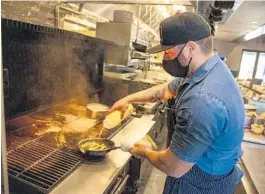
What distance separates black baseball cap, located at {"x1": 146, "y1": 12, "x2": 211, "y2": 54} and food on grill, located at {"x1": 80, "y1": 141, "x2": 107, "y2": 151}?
80 cm

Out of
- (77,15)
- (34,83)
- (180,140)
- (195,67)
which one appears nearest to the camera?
(180,140)

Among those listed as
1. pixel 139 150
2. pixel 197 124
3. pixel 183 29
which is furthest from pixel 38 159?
pixel 183 29

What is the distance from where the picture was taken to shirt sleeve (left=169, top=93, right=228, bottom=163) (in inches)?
39.9

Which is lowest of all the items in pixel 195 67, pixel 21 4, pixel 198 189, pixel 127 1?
pixel 198 189

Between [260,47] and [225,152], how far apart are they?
1201 centimetres

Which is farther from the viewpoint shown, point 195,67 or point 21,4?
point 21,4

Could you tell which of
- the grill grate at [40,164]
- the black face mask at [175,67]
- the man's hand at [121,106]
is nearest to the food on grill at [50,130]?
the grill grate at [40,164]

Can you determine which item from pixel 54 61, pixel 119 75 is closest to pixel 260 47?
pixel 119 75

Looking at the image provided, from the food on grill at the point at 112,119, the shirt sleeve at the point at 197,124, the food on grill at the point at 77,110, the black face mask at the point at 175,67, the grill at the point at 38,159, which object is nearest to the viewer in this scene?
the shirt sleeve at the point at 197,124

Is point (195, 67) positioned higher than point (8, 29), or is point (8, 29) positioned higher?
point (8, 29)

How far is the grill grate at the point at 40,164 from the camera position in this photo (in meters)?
1.15

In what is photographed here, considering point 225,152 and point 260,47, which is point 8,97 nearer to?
point 225,152

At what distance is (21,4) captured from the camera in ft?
5.92

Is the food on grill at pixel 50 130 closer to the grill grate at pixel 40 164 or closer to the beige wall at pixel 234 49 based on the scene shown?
the grill grate at pixel 40 164
